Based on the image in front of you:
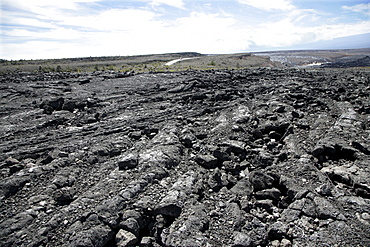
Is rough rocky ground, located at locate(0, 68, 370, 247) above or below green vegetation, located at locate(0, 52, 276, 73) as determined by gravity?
below

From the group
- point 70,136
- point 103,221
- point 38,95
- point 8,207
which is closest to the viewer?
point 103,221

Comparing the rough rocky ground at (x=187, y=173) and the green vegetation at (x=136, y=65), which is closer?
the rough rocky ground at (x=187, y=173)

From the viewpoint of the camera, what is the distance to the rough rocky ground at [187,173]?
537cm

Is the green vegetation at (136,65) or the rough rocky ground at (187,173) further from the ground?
the green vegetation at (136,65)

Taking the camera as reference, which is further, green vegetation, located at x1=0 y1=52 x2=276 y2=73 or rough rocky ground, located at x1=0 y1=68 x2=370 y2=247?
green vegetation, located at x1=0 y1=52 x2=276 y2=73

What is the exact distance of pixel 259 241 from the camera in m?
5.16

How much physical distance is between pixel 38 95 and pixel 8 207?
44.2ft

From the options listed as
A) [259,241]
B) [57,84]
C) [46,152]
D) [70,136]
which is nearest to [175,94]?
[70,136]

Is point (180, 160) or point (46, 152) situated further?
point (46, 152)

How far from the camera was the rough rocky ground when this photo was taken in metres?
5.37

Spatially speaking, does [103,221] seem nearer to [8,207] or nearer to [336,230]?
[8,207]

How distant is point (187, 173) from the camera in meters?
7.54

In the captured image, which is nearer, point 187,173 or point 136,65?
point 187,173

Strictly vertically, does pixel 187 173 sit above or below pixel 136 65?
below
